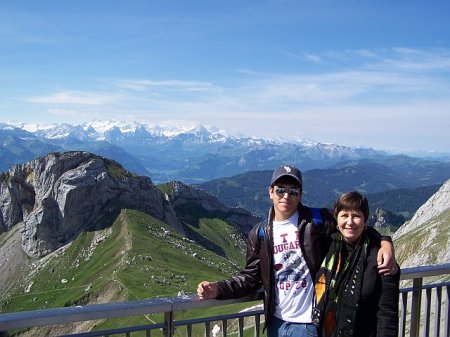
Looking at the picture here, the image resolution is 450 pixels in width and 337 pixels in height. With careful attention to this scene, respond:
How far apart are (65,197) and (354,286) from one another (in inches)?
6789

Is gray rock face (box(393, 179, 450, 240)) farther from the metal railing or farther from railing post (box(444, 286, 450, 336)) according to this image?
the metal railing

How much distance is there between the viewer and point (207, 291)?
25.1 feet

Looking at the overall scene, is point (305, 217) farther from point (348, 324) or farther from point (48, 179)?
point (48, 179)

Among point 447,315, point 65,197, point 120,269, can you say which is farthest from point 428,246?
point 65,197

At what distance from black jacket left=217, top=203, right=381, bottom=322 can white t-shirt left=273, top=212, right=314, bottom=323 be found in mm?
100

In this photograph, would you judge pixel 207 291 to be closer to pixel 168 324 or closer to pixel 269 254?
pixel 168 324

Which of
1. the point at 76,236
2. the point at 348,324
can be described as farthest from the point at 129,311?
the point at 76,236

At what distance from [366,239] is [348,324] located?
129 cm

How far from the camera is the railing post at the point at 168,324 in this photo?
7289 mm

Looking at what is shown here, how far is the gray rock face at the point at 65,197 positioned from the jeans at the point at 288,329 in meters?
165

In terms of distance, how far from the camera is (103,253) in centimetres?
13725

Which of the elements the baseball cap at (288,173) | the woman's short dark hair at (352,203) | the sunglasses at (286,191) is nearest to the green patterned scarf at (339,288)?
the woman's short dark hair at (352,203)

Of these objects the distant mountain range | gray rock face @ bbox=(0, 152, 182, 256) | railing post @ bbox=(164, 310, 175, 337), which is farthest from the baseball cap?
gray rock face @ bbox=(0, 152, 182, 256)

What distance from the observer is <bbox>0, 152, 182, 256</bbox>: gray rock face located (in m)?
168
